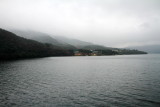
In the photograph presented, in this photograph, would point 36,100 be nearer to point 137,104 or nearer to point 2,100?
point 2,100

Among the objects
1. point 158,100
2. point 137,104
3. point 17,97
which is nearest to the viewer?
point 137,104

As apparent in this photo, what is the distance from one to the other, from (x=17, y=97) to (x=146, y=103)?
2740 centimetres

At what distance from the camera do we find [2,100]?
3117 cm

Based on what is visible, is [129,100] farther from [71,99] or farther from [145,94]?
[71,99]

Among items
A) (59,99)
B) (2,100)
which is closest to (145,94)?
(59,99)

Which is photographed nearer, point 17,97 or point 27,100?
point 27,100

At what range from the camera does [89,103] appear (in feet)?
95.9

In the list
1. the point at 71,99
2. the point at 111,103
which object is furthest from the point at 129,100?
the point at 71,99

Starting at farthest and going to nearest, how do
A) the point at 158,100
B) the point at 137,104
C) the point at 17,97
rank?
the point at 17,97 < the point at 158,100 < the point at 137,104

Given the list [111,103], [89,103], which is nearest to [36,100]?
[89,103]

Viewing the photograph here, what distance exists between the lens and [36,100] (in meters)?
31.3

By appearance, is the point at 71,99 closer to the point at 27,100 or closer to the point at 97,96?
the point at 97,96

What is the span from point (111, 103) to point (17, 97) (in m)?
20.7

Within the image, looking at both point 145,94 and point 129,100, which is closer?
point 129,100
